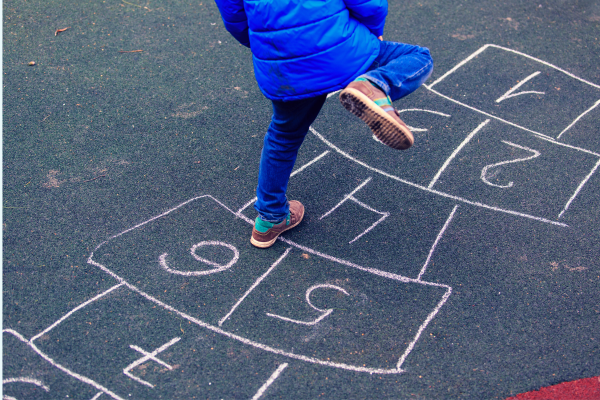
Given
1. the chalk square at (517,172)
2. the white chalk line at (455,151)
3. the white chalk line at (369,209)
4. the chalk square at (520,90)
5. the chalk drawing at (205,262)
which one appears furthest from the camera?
the chalk square at (520,90)

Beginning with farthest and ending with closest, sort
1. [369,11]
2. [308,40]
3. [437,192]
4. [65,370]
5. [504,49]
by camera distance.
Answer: [504,49] < [437,192] < [65,370] < [369,11] < [308,40]

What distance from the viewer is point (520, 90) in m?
3.70

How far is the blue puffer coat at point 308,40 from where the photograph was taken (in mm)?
1754

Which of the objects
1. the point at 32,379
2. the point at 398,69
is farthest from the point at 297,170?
the point at 32,379

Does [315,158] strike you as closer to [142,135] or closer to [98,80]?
[142,135]

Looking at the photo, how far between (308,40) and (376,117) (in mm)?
381

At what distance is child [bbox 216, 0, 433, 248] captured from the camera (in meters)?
1.77

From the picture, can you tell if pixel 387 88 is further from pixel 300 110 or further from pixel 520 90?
pixel 520 90

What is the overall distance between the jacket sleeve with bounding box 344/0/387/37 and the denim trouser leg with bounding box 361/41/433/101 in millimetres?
117

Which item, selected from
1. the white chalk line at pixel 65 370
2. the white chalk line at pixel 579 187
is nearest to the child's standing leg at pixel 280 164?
the white chalk line at pixel 65 370

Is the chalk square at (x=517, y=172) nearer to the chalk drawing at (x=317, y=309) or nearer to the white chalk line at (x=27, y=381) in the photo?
the chalk drawing at (x=317, y=309)

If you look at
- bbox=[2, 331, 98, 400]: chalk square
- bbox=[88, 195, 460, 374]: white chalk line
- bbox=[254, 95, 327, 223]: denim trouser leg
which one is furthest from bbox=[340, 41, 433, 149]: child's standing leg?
bbox=[2, 331, 98, 400]: chalk square

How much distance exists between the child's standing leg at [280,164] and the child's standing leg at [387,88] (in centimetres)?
24

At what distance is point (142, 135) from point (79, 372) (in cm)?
165
